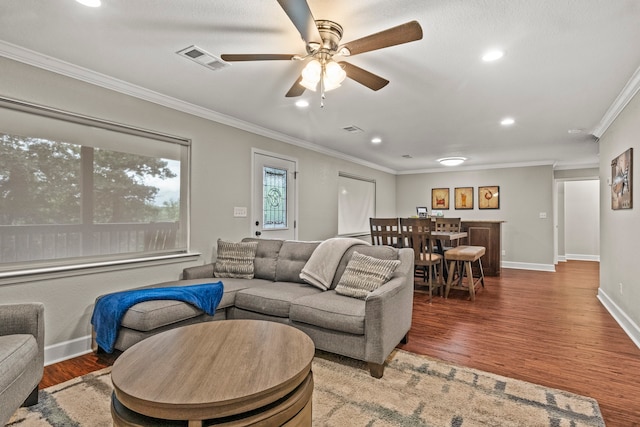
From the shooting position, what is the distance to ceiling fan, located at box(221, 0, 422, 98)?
163 cm

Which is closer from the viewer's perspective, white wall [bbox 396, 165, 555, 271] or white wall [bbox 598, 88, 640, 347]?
white wall [bbox 598, 88, 640, 347]

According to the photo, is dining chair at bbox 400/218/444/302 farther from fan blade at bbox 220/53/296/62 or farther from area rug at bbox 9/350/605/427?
fan blade at bbox 220/53/296/62

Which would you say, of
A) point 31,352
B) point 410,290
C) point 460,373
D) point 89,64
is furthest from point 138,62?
point 460,373

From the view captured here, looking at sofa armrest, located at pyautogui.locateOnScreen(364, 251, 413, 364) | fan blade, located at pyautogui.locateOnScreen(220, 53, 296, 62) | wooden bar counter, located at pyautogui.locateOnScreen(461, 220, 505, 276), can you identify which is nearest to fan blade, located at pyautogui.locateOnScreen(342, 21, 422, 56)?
fan blade, located at pyautogui.locateOnScreen(220, 53, 296, 62)

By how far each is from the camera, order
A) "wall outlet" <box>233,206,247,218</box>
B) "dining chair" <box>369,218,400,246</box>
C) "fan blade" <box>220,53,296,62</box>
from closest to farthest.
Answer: "fan blade" <box>220,53,296,62</box>
"wall outlet" <box>233,206,247,218</box>
"dining chair" <box>369,218,400,246</box>

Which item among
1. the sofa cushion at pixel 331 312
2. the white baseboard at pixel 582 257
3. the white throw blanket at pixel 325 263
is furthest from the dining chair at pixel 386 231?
the white baseboard at pixel 582 257

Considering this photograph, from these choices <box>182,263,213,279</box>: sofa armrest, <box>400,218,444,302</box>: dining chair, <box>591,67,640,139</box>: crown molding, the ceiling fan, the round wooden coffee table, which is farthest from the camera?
<box>400,218,444,302</box>: dining chair

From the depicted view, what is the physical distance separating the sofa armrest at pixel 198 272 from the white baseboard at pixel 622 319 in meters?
4.18

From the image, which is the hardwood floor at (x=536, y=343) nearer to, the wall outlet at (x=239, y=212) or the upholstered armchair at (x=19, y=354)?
the upholstered armchair at (x=19, y=354)

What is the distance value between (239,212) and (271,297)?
67.5 inches

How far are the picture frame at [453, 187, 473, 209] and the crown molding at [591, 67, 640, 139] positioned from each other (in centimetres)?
344

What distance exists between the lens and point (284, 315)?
9.09ft

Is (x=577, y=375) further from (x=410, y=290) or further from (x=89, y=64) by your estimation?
(x=89, y=64)

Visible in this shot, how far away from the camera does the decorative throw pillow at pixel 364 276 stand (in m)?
2.73
